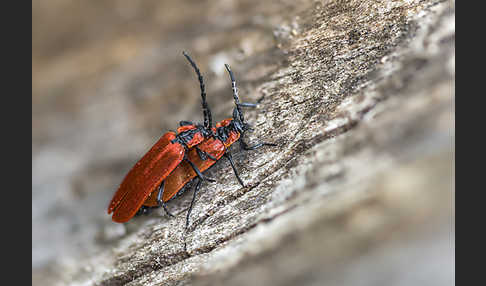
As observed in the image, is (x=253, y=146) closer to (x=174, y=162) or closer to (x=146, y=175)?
(x=174, y=162)

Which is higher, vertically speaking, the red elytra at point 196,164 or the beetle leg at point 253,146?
the red elytra at point 196,164

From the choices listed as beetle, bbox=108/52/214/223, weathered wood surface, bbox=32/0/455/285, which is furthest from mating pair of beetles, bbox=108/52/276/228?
weathered wood surface, bbox=32/0/455/285

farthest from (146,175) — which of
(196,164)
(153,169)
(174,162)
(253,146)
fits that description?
(253,146)

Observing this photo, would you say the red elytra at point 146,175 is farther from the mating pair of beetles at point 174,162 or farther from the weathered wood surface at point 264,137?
the weathered wood surface at point 264,137

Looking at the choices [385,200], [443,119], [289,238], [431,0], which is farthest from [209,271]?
[431,0]

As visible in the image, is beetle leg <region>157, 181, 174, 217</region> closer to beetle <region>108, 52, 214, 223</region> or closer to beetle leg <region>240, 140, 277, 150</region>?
beetle <region>108, 52, 214, 223</region>

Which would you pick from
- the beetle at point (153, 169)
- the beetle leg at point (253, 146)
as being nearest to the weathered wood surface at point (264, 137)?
the beetle leg at point (253, 146)
